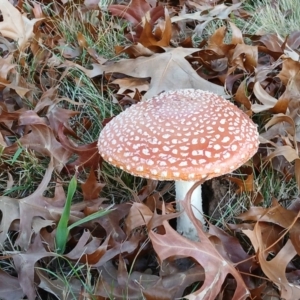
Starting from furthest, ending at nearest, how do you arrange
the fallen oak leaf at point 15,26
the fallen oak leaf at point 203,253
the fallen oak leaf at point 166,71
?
the fallen oak leaf at point 15,26
the fallen oak leaf at point 166,71
the fallen oak leaf at point 203,253

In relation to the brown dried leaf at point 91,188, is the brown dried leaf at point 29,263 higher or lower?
lower

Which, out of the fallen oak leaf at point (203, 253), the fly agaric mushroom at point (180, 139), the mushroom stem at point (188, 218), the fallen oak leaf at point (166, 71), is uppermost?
the fly agaric mushroom at point (180, 139)

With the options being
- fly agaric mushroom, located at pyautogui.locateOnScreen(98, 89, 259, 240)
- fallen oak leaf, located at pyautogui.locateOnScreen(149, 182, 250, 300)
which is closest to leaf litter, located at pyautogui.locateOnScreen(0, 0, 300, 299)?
fallen oak leaf, located at pyautogui.locateOnScreen(149, 182, 250, 300)

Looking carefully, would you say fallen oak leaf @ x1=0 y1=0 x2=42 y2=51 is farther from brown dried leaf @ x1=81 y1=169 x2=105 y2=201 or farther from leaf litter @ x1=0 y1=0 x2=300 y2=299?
brown dried leaf @ x1=81 y1=169 x2=105 y2=201

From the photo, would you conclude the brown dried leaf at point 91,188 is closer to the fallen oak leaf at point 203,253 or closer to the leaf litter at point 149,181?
the leaf litter at point 149,181

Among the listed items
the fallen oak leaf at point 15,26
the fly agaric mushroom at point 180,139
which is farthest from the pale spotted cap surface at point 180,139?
the fallen oak leaf at point 15,26

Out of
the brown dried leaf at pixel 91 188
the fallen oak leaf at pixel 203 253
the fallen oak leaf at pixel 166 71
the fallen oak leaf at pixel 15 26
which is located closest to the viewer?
the fallen oak leaf at pixel 203 253

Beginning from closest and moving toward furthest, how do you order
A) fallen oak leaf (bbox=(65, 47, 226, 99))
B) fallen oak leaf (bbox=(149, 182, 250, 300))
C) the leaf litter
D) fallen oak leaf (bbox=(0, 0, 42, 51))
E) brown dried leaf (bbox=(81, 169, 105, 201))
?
fallen oak leaf (bbox=(149, 182, 250, 300)), the leaf litter, brown dried leaf (bbox=(81, 169, 105, 201)), fallen oak leaf (bbox=(65, 47, 226, 99)), fallen oak leaf (bbox=(0, 0, 42, 51))

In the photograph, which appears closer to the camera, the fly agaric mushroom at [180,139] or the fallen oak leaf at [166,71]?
the fly agaric mushroom at [180,139]
